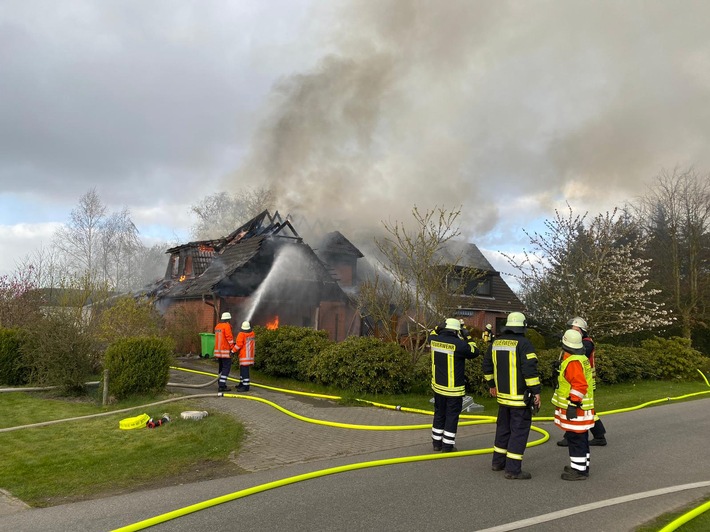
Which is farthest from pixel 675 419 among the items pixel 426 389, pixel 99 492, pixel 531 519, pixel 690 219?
pixel 690 219

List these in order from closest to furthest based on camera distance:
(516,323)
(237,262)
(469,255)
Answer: (516,323) → (237,262) → (469,255)

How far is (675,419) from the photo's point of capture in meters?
9.29

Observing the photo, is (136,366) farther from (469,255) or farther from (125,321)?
(469,255)

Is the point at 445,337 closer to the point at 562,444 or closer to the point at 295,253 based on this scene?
the point at 562,444

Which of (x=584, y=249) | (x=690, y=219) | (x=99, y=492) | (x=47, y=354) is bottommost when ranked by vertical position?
(x=99, y=492)

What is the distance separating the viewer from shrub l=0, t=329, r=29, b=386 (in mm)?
12469

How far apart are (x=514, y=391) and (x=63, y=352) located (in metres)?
9.50

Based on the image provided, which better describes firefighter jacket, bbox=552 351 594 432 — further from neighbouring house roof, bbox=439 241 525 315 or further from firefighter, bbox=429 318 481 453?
neighbouring house roof, bbox=439 241 525 315

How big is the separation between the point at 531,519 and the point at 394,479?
1484 mm

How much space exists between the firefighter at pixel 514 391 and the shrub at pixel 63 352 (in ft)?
29.8

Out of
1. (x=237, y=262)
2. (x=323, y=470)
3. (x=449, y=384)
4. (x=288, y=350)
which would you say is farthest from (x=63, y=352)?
(x=237, y=262)

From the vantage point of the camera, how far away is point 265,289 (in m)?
21.2

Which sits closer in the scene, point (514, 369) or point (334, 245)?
point (514, 369)

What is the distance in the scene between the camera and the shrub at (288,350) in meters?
12.8
